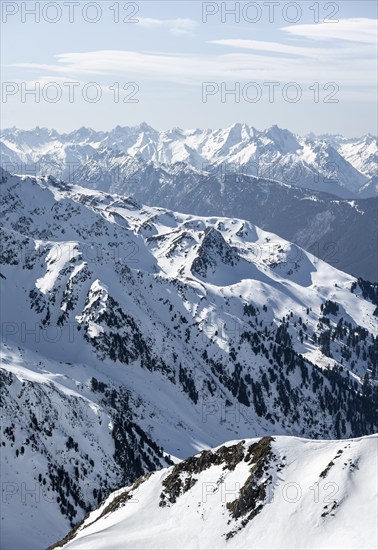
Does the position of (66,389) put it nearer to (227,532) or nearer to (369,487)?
(227,532)

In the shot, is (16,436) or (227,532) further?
(16,436)

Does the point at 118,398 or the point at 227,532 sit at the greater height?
the point at 227,532

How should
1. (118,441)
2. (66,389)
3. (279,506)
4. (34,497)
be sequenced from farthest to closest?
(66,389) < (118,441) < (34,497) < (279,506)

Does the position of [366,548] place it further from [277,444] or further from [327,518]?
[277,444]

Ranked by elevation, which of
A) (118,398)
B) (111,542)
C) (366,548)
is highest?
(366,548)

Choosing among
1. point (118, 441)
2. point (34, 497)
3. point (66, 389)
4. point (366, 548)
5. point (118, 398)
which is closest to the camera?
point (366, 548)

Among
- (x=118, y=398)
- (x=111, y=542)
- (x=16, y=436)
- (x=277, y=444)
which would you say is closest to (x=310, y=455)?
(x=277, y=444)

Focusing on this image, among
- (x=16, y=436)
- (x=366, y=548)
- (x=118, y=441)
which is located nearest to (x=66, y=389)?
(x=118, y=441)
